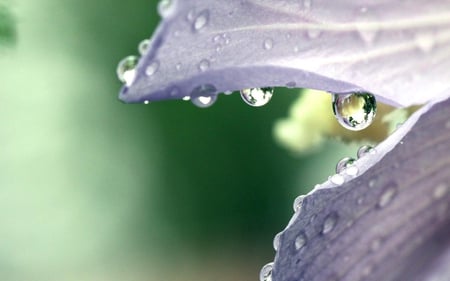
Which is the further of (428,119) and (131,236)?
(131,236)

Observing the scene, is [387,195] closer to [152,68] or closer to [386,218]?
[386,218]

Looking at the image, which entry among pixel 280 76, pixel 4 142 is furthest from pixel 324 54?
pixel 4 142

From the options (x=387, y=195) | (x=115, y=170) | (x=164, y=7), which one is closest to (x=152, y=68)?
(x=164, y=7)

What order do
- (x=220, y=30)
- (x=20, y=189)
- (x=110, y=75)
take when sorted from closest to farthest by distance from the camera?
(x=220, y=30) < (x=110, y=75) < (x=20, y=189)

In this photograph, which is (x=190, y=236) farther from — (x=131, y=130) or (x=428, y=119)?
(x=428, y=119)

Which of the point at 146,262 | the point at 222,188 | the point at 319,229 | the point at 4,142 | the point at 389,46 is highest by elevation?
the point at 4,142

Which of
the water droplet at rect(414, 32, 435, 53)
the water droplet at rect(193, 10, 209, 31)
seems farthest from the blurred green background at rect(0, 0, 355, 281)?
the water droplet at rect(193, 10, 209, 31)

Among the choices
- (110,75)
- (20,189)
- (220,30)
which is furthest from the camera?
(20,189)
